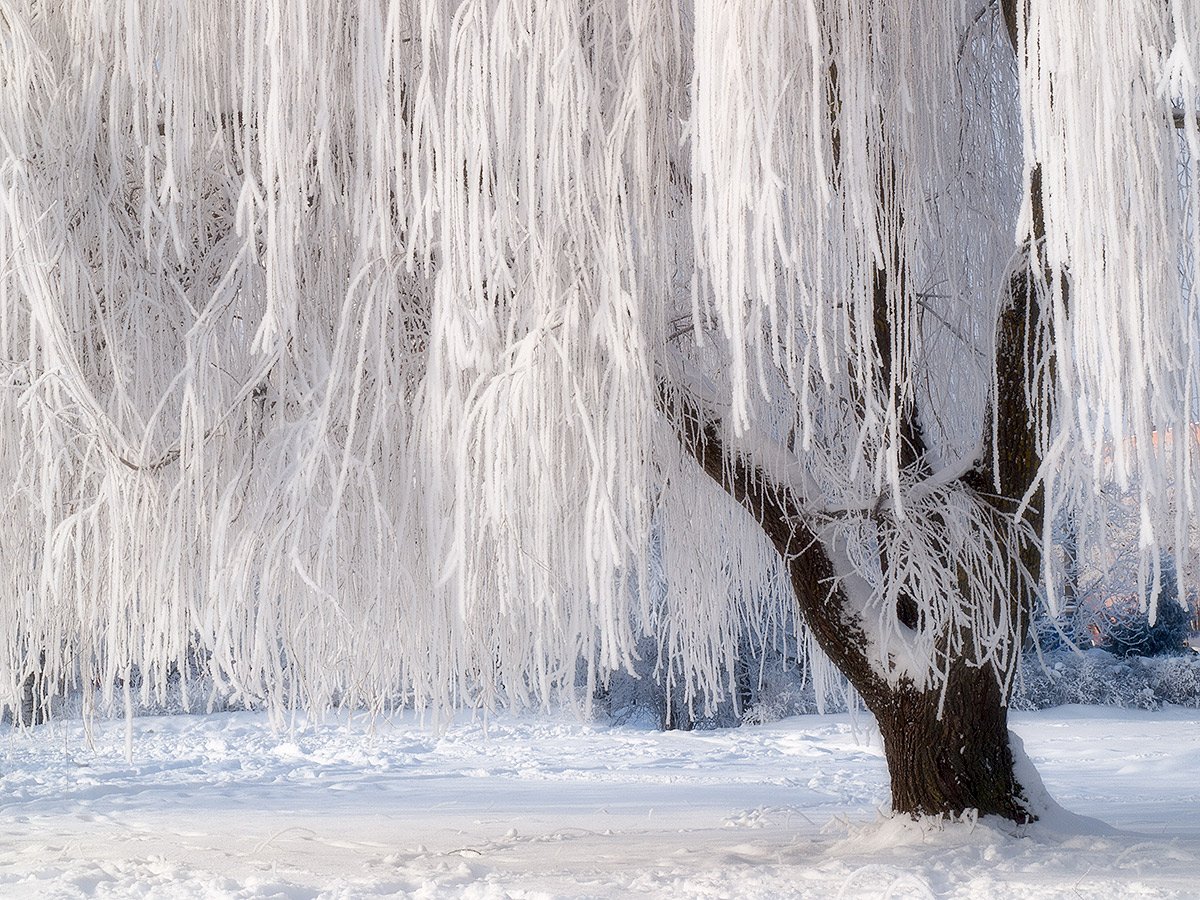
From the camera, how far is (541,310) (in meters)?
2.69

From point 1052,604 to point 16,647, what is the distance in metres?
2.88

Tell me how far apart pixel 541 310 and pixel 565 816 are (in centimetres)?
399

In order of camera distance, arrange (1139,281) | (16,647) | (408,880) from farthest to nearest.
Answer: (408,880) < (16,647) < (1139,281)

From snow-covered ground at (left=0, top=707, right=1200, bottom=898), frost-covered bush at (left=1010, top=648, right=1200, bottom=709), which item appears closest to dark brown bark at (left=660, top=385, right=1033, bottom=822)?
snow-covered ground at (left=0, top=707, right=1200, bottom=898)

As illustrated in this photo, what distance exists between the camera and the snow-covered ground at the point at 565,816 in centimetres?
354

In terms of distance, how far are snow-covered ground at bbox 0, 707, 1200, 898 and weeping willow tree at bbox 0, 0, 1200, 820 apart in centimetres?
58

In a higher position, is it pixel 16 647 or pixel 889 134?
pixel 889 134

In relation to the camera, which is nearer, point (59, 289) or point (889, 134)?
point (889, 134)

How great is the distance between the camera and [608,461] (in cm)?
256

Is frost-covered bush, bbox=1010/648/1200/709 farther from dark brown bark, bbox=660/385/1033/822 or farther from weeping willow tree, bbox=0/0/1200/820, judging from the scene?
weeping willow tree, bbox=0/0/1200/820

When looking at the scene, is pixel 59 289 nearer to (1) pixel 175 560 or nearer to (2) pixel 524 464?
(1) pixel 175 560

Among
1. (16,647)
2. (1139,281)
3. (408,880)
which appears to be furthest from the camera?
(408,880)

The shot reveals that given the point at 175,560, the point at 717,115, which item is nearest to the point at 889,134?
the point at 717,115

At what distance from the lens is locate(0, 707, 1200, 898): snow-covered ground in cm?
354
